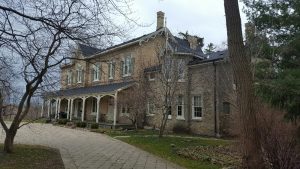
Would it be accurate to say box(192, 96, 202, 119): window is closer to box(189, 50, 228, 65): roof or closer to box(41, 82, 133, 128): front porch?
box(189, 50, 228, 65): roof

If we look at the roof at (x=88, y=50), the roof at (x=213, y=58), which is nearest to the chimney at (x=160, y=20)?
the roof at (x=213, y=58)

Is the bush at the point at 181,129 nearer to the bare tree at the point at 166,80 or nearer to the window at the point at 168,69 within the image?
the bare tree at the point at 166,80

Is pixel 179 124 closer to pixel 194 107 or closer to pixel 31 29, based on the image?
pixel 194 107

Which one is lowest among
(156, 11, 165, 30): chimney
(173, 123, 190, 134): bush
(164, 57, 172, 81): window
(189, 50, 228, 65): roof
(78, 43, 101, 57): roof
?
(173, 123, 190, 134): bush

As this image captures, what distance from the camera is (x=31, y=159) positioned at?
1180 centimetres

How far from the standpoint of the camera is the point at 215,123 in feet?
82.0

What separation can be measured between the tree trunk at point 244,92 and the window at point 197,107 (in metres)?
17.8

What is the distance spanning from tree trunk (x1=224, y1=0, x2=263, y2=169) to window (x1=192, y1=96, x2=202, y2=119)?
58.4 feet

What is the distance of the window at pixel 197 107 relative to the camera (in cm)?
2675

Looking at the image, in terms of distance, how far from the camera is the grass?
34.6 ft

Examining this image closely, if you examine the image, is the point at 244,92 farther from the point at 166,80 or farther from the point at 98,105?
the point at 98,105

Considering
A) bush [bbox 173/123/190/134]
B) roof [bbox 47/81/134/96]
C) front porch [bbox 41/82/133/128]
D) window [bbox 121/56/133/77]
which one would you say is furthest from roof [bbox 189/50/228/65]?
window [bbox 121/56/133/77]

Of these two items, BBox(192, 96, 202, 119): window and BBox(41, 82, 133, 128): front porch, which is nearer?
BBox(192, 96, 202, 119): window

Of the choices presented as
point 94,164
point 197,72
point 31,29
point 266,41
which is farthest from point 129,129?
point 31,29
